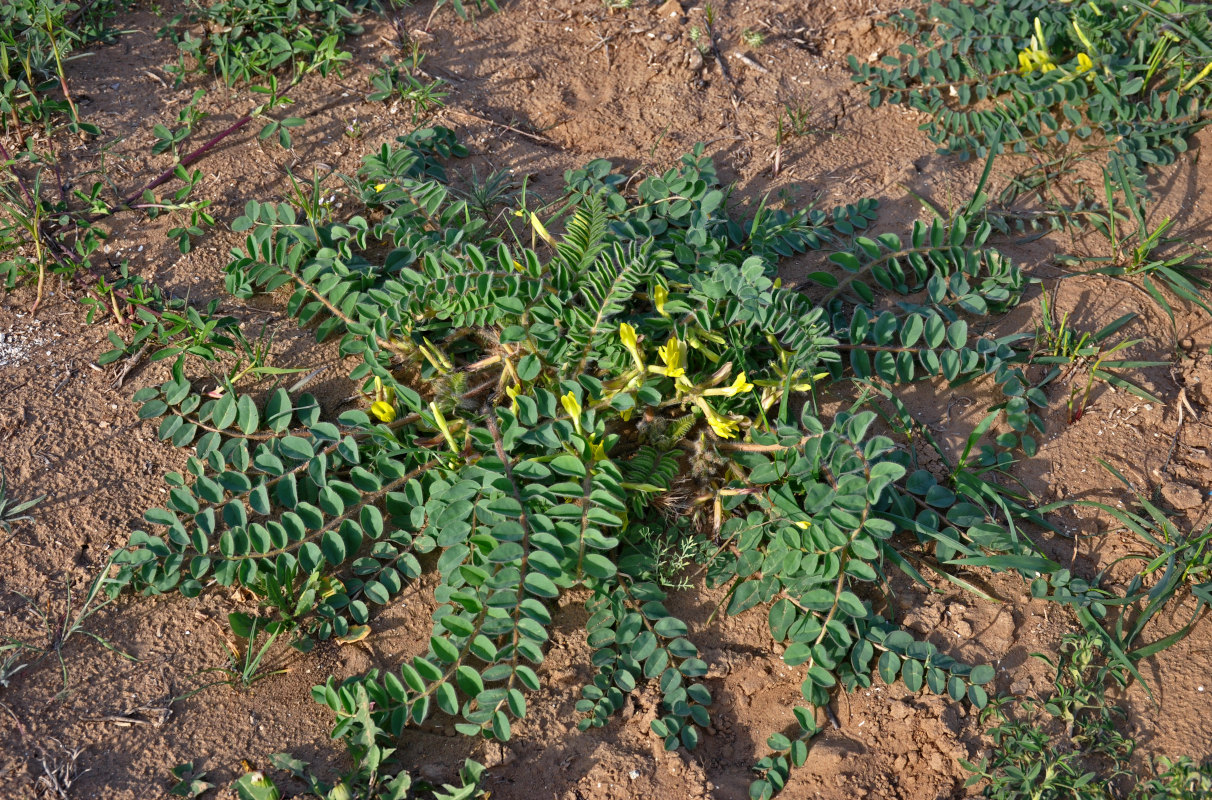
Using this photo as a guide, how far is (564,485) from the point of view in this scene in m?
2.56

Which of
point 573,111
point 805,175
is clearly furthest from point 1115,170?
point 573,111

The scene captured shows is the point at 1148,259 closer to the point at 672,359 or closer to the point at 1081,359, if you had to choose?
the point at 1081,359

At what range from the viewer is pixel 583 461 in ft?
8.69

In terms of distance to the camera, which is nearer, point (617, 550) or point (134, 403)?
point (617, 550)

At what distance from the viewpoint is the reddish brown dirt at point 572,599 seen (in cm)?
246

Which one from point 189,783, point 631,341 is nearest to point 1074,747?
point 631,341

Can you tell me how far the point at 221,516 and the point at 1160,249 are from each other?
11.3 ft

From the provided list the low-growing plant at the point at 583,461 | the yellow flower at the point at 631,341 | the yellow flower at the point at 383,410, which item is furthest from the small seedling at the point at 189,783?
the yellow flower at the point at 631,341

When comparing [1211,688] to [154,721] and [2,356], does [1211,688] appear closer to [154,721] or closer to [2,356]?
[154,721]

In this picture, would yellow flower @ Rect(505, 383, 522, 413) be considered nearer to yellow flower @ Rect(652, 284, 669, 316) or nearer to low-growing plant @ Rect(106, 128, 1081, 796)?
low-growing plant @ Rect(106, 128, 1081, 796)

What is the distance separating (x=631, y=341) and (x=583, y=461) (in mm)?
376

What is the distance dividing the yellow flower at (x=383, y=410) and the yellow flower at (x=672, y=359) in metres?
0.79

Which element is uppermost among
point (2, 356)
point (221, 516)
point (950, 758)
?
point (2, 356)

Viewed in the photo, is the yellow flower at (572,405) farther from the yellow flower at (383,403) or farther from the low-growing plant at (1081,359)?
the low-growing plant at (1081,359)
